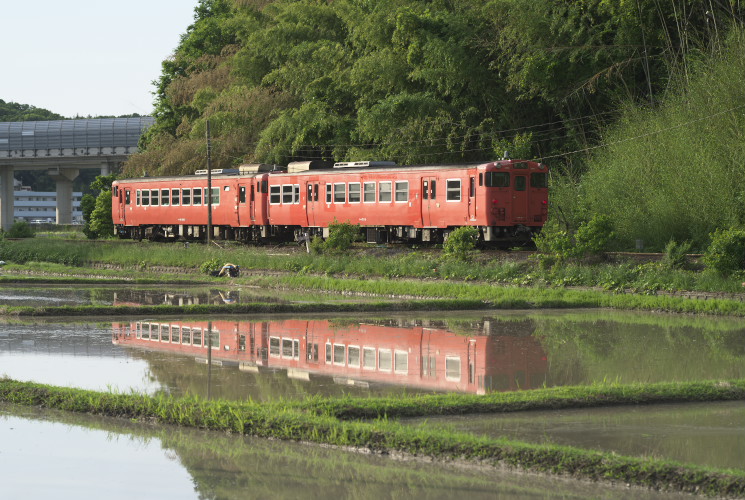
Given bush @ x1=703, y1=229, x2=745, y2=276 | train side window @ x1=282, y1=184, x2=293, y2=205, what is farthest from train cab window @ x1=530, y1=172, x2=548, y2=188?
train side window @ x1=282, y1=184, x2=293, y2=205

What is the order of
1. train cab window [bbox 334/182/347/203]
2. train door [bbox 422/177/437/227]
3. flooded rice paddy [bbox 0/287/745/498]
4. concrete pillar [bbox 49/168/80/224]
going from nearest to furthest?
flooded rice paddy [bbox 0/287/745/498] → train door [bbox 422/177/437/227] → train cab window [bbox 334/182/347/203] → concrete pillar [bbox 49/168/80/224]

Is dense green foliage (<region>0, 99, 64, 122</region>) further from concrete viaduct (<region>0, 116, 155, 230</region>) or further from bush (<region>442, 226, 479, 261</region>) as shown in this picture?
bush (<region>442, 226, 479, 261</region>)

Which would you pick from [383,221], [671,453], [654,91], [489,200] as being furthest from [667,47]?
[671,453]

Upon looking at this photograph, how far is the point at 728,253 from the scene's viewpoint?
20.3m

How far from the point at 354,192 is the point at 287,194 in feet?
13.3

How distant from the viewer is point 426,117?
3491 centimetres

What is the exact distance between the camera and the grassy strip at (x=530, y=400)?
8.88 m

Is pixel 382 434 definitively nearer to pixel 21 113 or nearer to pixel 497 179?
pixel 497 179

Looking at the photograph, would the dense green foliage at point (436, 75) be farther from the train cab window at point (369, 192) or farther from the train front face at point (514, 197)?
the train cab window at point (369, 192)

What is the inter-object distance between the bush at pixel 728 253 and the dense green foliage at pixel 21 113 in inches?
3809

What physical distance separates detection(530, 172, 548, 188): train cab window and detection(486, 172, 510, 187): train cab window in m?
0.98

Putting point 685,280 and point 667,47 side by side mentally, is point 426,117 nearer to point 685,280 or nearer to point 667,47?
point 667,47

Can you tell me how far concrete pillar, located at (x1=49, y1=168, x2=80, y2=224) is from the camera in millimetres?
82000

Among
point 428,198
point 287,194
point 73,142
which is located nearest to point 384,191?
point 428,198
